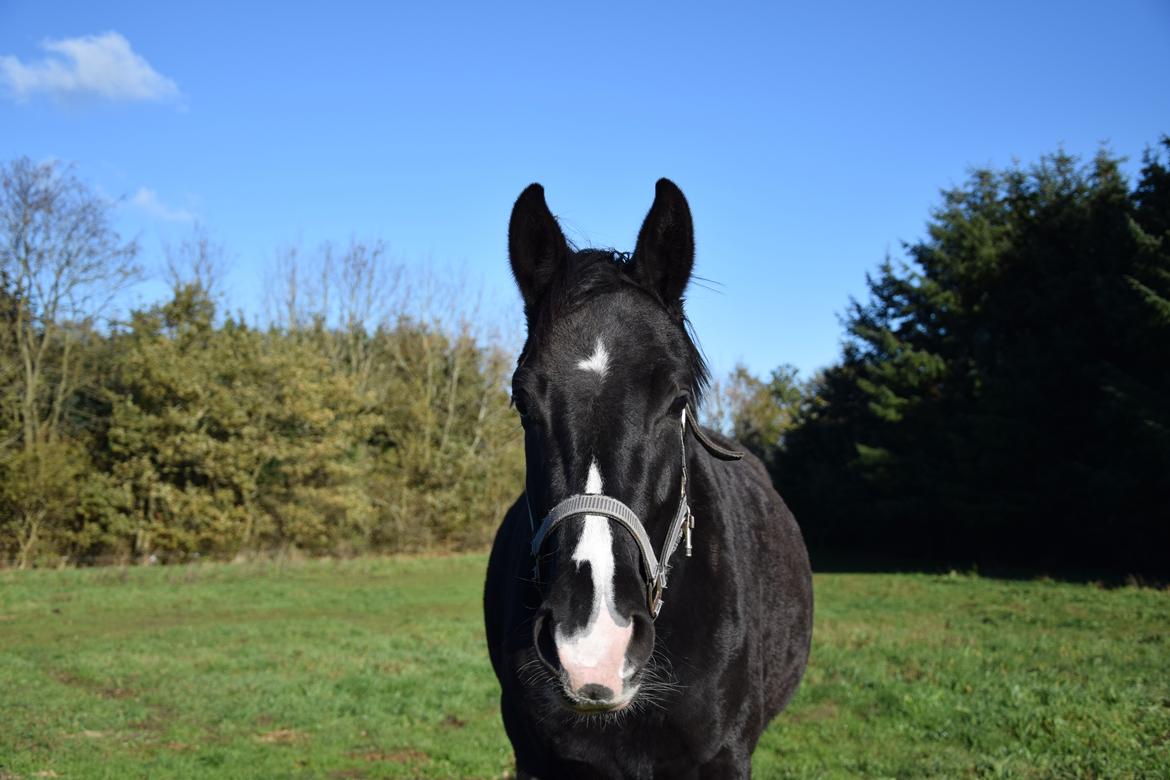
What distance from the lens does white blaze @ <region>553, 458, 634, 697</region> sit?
213 centimetres

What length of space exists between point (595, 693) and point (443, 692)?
8.30 metres

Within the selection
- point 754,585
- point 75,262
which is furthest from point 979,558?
point 75,262

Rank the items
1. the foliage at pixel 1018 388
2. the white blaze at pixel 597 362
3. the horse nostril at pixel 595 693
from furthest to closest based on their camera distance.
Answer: the foliage at pixel 1018 388, the white blaze at pixel 597 362, the horse nostril at pixel 595 693

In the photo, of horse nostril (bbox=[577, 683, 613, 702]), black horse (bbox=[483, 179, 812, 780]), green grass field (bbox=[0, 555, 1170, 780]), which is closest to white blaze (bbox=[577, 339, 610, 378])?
black horse (bbox=[483, 179, 812, 780])

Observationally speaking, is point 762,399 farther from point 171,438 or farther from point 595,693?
point 595,693

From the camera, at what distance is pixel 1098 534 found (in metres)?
25.8

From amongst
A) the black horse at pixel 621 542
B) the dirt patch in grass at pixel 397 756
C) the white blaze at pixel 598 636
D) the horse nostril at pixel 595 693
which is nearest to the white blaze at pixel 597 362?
the black horse at pixel 621 542

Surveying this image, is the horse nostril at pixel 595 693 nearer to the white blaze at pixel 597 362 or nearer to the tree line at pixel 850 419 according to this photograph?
the white blaze at pixel 597 362

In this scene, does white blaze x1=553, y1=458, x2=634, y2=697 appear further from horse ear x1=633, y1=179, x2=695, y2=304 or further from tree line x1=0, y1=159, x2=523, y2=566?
tree line x1=0, y1=159, x2=523, y2=566

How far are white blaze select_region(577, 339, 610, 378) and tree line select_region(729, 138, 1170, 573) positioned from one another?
22613mm

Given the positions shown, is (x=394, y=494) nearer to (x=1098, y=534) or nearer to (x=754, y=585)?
(x=1098, y=534)

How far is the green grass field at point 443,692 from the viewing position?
21.5ft

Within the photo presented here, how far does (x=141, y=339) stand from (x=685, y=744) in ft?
99.0

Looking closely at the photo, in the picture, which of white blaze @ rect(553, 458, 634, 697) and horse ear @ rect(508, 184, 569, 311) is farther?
horse ear @ rect(508, 184, 569, 311)
